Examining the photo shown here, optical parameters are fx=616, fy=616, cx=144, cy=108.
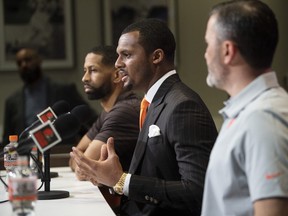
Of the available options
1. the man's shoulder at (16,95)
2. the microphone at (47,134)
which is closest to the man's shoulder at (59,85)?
the man's shoulder at (16,95)

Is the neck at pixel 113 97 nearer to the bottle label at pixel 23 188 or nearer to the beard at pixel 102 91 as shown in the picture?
the beard at pixel 102 91

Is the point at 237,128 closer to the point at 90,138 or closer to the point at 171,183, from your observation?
the point at 171,183


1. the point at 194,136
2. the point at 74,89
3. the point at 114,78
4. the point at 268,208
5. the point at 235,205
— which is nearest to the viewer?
the point at 268,208

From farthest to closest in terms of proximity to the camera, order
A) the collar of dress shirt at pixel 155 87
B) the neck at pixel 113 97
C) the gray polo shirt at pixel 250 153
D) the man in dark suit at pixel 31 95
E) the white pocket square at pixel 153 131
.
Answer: the man in dark suit at pixel 31 95
the neck at pixel 113 97
the collar of dress shirt at pixel 155 87
the white pocket square at pixel 153 131
the gray polo shirt at pixel 250 153

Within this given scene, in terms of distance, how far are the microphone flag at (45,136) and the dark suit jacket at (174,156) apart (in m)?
0.55

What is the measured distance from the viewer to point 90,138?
340 centimetres

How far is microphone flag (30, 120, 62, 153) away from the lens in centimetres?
167

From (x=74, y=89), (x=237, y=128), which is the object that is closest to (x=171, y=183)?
(x=237, y=128)

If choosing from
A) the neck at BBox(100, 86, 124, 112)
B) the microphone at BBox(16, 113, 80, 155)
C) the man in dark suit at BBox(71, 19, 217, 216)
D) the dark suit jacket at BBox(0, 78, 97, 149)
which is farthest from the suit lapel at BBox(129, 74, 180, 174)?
the dark suit jacket at BBox(0, 78, 97, 149)

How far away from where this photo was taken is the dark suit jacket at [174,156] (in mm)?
2084

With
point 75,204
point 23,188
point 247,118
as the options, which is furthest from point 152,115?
point 247,118

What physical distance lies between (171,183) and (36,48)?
276 centimetres

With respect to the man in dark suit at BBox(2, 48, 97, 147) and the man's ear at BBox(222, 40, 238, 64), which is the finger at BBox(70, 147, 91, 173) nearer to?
the man's ear at BBox(222, 40, 238, 64)

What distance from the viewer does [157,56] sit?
235cm
